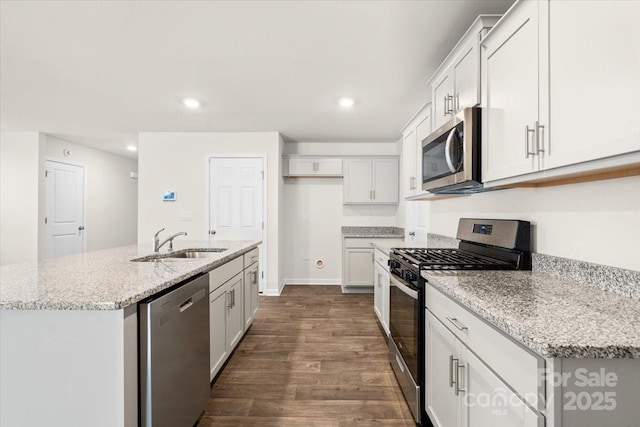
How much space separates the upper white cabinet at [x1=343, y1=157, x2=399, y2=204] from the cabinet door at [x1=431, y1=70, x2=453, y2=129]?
2374 mm

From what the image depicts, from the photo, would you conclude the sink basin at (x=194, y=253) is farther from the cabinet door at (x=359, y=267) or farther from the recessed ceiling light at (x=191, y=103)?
the cabinet door at (x=359, y=267)

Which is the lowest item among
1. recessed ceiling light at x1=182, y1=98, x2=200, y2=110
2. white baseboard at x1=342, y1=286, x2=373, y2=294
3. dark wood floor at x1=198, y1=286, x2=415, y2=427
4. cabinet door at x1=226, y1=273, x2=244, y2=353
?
dark wood floor at x1=198, y1=286, x2=415, y2=427

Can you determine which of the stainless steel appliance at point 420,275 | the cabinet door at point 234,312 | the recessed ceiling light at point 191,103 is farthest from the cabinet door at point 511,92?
the recessed ceiling light at point 191,103

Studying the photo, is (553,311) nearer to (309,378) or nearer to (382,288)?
(309,378)

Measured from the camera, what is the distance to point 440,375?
1406 mm

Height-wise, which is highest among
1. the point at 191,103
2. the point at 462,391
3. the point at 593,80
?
the point at 191,103

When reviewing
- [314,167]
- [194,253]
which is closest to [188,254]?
[194,253]

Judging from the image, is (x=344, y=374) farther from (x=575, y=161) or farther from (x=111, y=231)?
(x=111, y=231)

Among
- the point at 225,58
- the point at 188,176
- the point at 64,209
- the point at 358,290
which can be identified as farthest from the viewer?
the point at 64,209

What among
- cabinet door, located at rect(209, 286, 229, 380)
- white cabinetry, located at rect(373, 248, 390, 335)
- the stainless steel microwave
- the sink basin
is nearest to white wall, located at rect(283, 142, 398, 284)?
white cabinetry, located at rect(373, 248, 390, 335)

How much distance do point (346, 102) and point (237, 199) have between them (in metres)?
2.17

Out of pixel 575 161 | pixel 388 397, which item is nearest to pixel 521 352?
pixel 575 161

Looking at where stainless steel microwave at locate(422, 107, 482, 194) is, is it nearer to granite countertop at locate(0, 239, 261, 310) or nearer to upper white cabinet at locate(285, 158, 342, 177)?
granite countertop at locate(0, 239, 261, 310)

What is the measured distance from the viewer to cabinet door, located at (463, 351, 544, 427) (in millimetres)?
846
